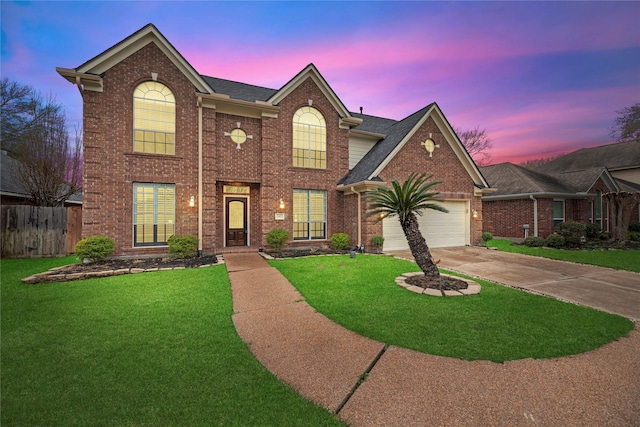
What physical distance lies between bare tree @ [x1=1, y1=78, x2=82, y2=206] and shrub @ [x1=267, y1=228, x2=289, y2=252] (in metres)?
11.7

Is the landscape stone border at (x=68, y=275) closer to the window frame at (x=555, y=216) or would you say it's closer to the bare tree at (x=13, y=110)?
the bare tree at (x=13, y=110)

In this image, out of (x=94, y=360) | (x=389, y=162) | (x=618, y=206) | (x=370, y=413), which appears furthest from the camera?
(x=618, y=206)

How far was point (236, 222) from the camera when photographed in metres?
12.4

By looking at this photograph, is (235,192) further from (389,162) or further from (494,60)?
(494,60)

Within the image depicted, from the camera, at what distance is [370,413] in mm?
2240

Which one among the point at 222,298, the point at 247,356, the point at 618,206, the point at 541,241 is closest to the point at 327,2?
the point at 222,298

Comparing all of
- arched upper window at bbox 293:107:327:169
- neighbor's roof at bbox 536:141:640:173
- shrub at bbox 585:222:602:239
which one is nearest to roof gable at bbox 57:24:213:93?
arched upper window at bbox 293:107:327:169

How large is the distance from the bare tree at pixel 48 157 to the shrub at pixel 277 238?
38.5ft

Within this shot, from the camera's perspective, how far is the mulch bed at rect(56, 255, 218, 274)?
25.4 ft

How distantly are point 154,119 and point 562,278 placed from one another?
15.0 meters

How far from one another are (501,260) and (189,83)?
1444cm

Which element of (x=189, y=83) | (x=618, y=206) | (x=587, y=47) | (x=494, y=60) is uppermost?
(x=587, y=47)

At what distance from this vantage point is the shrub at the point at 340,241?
1182 centimetres

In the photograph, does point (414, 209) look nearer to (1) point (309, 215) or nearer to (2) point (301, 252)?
(2) point (301, 252)
